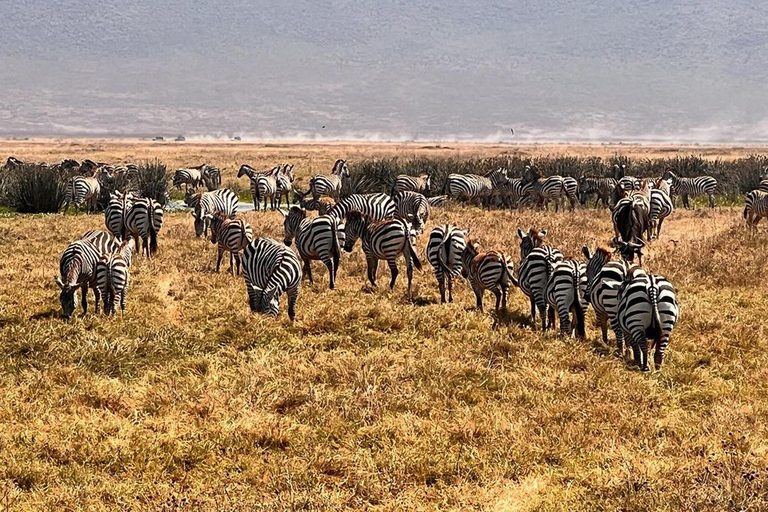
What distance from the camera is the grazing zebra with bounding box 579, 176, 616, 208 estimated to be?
2876cm

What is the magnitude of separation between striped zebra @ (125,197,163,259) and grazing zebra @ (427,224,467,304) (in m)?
7.42

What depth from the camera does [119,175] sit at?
3139cm

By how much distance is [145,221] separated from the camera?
16.2 metres

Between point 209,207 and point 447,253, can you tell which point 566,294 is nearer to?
point 447,253

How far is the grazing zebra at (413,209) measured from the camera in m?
20.2

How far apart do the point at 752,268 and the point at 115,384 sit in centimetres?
1261

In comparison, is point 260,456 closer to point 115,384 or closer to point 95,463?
point 95,463

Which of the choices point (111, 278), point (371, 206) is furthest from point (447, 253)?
point (371, 206)

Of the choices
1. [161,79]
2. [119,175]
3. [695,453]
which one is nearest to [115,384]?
[695,453]

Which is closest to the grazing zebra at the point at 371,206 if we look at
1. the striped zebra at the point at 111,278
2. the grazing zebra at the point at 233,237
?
the grazing zebra at the point at 233,237

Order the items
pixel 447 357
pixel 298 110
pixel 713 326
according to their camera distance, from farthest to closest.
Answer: pixel 298 110, pixel 713 326, pixel 447 357

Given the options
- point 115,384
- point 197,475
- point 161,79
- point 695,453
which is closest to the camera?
point 197,475

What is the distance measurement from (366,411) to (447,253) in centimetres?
540

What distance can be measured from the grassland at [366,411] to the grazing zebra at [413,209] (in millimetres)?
8531
